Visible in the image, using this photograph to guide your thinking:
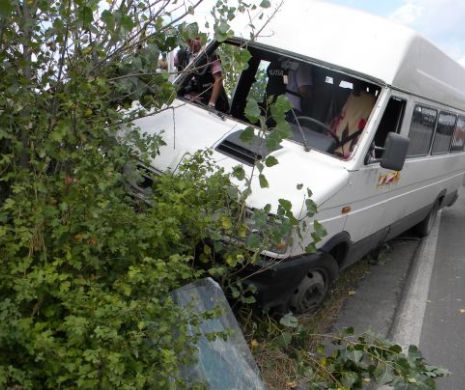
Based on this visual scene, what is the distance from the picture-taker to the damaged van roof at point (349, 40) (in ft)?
15.2

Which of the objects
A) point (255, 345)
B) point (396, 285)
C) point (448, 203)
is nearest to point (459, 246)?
point (448, 203)

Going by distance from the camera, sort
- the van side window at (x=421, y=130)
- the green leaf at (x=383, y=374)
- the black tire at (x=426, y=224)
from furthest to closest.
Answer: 1. the black tire at (x=426, y=224)
2. the van side window at (x=421, y=130)
3. the green leaf at (x=383, y=374)

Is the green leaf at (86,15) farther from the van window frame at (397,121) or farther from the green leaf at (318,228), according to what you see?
the van window frame at (397,121)

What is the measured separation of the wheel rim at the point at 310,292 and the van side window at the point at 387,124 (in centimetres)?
111

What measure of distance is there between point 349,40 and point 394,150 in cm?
103

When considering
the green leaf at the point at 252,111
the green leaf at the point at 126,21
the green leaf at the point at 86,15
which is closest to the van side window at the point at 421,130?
the green leaf at the point at 252,111

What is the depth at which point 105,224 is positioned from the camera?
2.88m

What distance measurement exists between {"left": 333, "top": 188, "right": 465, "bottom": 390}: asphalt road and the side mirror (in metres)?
1.59

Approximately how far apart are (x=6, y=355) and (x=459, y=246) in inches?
293

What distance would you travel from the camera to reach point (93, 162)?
304cm

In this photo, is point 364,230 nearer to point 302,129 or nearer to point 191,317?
point 302,129

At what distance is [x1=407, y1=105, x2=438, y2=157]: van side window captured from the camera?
227 inches

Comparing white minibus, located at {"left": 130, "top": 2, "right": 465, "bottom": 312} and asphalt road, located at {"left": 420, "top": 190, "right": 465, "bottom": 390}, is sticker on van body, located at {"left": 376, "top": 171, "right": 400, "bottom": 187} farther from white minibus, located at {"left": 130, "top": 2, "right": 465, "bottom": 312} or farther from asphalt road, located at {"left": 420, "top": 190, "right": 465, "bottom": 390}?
asphalt road, located at {"left": 420, "top": 190, "right": 465, "bottom": 390}

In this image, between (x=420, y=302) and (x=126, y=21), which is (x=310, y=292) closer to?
(x=420, y=302)
